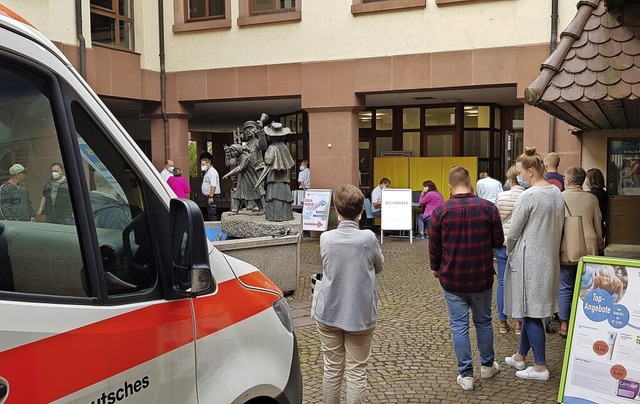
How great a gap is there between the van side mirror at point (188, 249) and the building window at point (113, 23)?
1464cm

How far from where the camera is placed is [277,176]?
10719 mm

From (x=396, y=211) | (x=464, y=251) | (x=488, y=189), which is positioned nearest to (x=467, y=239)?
(x=464, y=251)

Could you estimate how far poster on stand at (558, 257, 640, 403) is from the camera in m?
3.89

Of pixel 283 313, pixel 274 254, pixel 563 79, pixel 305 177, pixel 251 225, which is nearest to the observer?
pixel 283 313

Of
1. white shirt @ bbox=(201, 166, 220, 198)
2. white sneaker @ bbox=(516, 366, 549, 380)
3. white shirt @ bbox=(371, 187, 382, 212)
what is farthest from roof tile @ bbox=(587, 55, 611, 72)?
white shirt @ bbox=(201, 166, 220, 198)

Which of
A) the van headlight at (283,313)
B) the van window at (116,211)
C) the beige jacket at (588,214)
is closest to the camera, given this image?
the van window at (116,211)

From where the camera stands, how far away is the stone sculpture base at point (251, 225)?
1003 centimetres

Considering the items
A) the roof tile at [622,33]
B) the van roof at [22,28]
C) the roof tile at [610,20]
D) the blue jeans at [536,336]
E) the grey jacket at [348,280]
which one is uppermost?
the roof tile at [610,20]

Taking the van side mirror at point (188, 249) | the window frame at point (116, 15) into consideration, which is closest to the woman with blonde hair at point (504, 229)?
the van side mirror at point (188, 249)

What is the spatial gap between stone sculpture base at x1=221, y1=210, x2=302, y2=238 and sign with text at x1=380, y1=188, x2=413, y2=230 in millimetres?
4289

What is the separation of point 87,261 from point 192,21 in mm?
15850

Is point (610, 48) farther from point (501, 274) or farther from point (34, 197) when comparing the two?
point (34, 197)

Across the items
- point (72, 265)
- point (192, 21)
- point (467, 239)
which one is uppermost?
point (192, 21)

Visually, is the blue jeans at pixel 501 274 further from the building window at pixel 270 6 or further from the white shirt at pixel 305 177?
the building window at pixel 270 6
